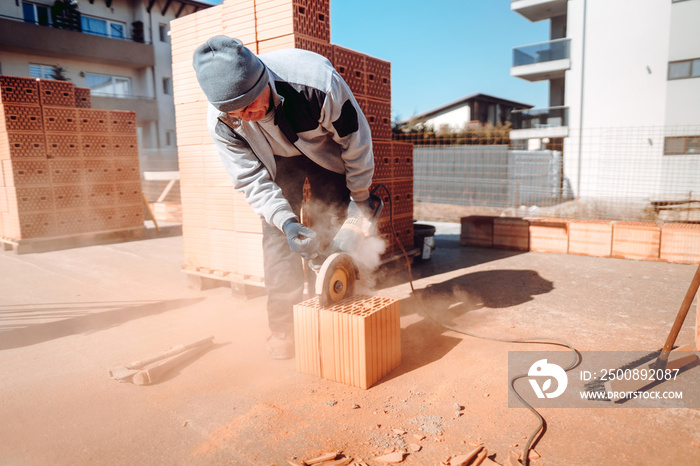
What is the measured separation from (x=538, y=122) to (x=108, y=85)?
21.5m

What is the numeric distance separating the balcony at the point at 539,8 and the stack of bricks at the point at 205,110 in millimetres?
17538

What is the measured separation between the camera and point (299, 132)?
2654mm

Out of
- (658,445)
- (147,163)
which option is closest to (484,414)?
(658,445)

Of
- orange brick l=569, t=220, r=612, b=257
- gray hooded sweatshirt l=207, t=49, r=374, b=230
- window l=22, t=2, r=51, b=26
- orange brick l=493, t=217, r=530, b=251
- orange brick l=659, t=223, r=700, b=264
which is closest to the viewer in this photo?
gray hooded sweatshirt l=207, t=49, r=374, b=230

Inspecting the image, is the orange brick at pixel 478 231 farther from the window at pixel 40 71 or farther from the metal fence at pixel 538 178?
the window at pixel 40 71

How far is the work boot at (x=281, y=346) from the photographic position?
10.0ft

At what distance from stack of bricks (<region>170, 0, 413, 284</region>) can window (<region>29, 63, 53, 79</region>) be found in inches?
791

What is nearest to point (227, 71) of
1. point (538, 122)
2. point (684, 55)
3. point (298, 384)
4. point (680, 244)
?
point (298, 384)

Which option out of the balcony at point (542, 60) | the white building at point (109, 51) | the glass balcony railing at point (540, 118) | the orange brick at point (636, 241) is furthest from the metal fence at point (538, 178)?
the white building at point (109, 51)

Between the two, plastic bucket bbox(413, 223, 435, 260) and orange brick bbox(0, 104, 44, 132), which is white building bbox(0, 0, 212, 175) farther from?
plastic bucket bbox(413, 223, 435, 260)

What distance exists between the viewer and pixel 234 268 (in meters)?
4.64

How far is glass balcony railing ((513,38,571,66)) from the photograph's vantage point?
17.9 meters

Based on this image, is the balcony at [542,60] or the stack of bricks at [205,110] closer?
the stack of bricks at [205,110]

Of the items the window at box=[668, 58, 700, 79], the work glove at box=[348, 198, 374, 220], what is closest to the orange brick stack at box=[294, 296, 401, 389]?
the work glove at box=[348, 198, 374, 220]
